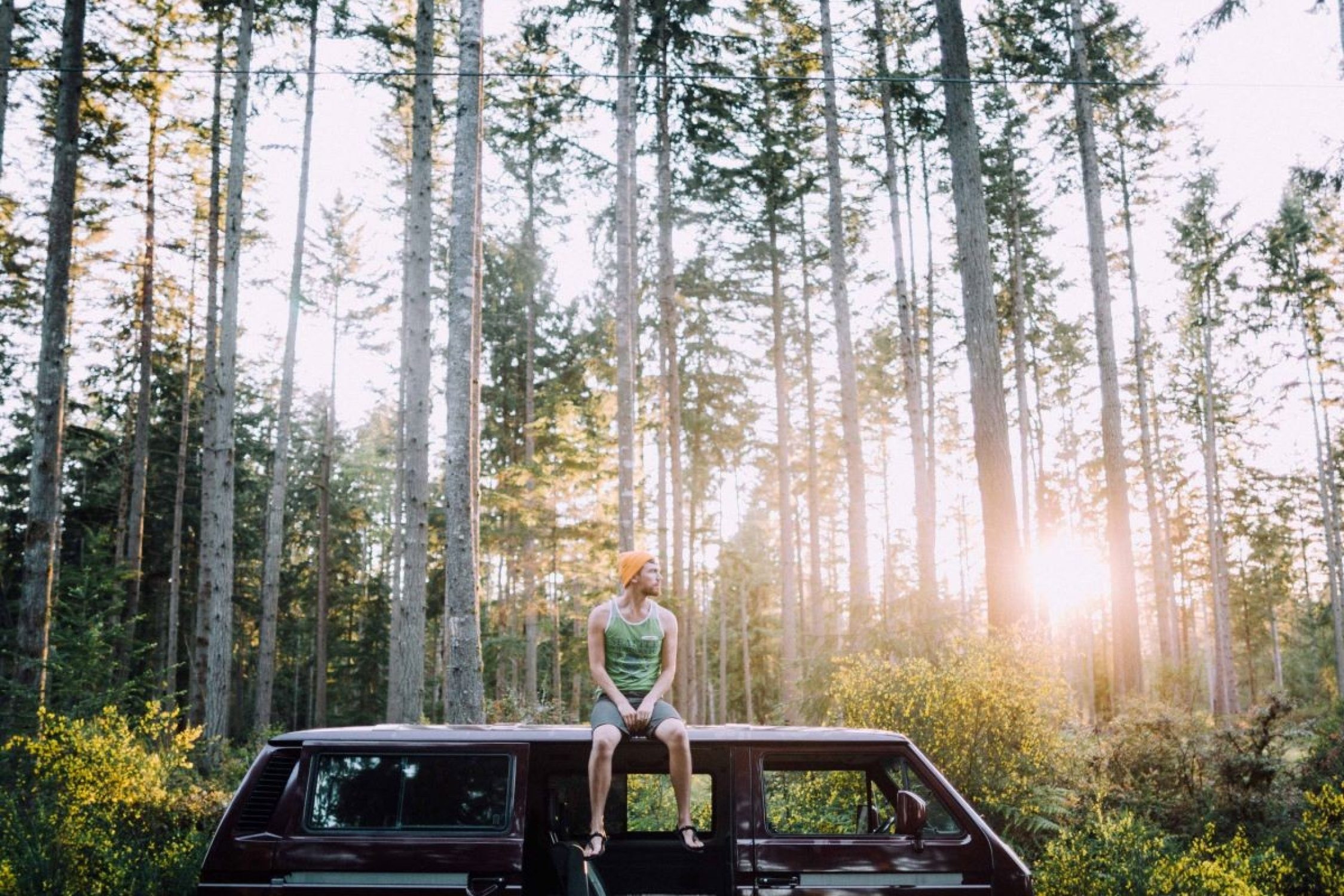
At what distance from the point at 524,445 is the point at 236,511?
12.7 m

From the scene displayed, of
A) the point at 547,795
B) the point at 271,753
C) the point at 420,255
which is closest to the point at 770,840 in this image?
the point at 547,795

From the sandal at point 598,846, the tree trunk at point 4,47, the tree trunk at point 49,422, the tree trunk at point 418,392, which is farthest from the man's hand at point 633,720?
the tree trunk at point 4,47

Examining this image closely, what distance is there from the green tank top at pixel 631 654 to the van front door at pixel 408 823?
30.6 inches

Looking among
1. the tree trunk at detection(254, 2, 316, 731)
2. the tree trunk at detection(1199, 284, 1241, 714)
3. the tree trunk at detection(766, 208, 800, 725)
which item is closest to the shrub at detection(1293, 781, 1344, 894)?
the tree trunk at detection(766, 208, 800, 725)

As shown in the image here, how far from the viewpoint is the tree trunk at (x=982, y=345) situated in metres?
12.0

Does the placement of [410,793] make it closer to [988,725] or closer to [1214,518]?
[988,725]

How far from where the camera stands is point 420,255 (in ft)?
47.6

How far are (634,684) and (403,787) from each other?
4.64 ft

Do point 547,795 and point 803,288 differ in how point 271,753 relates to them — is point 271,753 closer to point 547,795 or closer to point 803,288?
point 547,795

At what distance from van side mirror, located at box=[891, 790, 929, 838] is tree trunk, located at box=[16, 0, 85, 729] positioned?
13014 mm

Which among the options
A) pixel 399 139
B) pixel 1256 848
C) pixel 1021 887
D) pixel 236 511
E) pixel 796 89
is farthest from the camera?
pixel 236 511

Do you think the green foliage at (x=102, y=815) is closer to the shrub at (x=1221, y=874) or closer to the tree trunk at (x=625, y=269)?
the shrub at (x=1221, y=874)

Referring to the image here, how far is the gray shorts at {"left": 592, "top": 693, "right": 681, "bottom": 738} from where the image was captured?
4.90m

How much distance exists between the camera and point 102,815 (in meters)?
8.44
